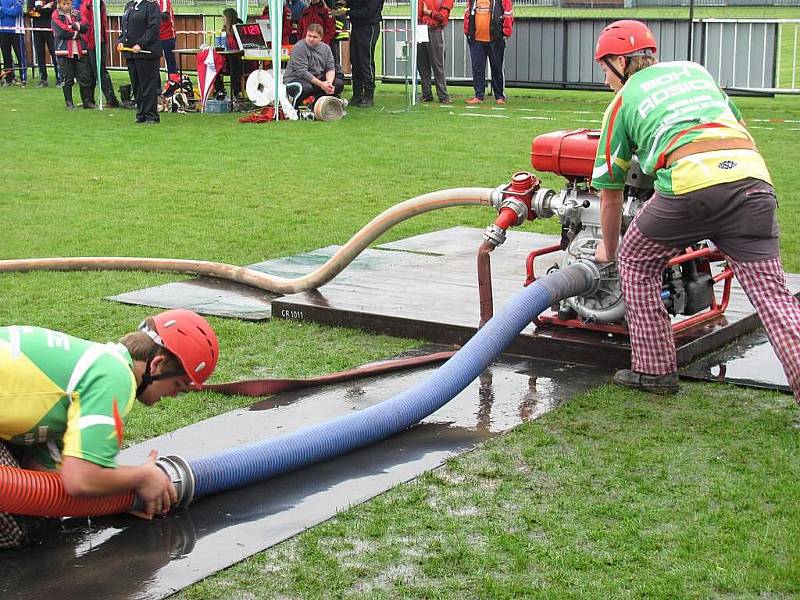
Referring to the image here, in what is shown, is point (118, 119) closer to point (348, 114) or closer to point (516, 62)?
point (348, 114)

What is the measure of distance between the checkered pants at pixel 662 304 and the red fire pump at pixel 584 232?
0.45 meters

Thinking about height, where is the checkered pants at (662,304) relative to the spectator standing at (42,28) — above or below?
below

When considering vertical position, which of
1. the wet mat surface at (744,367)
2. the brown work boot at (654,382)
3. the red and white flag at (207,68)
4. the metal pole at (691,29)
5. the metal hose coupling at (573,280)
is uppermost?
the metal pole at (691,29)

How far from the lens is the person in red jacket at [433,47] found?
21.6 metres

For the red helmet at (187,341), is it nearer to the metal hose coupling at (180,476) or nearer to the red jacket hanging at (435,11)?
the metal hose coupling at (180,476)

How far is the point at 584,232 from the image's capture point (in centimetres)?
660

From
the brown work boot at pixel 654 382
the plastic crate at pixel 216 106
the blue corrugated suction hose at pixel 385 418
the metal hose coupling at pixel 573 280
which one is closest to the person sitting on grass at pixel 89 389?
the blue corrugated suction hose at pixel 385 418

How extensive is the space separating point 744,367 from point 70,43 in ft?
53.7

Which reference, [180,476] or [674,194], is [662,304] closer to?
[674,194]

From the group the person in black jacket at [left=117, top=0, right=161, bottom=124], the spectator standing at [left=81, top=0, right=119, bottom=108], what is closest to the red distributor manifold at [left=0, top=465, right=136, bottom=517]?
the person in black jacket at [left=117, top=0, right=161, bottom=124]

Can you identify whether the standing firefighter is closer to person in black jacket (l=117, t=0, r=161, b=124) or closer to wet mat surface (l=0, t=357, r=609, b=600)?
wet mat surface (l=0, t=357, r=609, b=600)

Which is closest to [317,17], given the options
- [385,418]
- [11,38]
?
[11,38]

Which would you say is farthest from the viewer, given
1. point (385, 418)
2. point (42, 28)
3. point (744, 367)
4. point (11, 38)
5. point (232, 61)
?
point (11, 38)

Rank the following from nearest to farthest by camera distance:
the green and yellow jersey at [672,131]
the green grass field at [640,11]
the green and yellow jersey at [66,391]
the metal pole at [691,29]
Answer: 1. the green and yellow jersey at [66,391]
2. the green and yellow jersey at [672,131]
3. the metal pole at [691,29]
4. the green grass field at [640,11]
